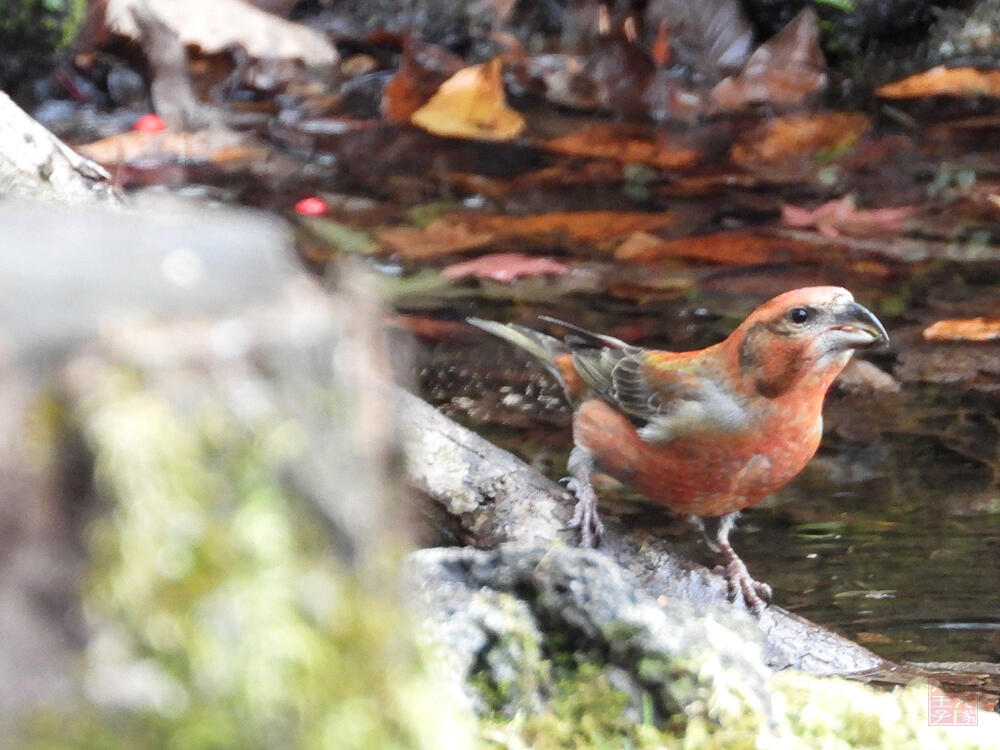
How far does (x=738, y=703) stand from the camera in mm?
2139

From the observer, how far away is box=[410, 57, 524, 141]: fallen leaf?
8.67 m

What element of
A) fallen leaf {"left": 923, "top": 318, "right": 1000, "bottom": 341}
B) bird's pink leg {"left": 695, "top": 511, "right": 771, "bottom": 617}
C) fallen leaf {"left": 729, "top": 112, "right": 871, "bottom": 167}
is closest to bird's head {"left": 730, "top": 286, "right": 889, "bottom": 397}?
bird's pink leg {"left": 695, "top": 511, "right": 771, "bottom": 617}

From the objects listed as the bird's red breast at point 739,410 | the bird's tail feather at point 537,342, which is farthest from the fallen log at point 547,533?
the bird's tail feather at point 537,342

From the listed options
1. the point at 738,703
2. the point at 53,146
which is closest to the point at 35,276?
the point at 738,703

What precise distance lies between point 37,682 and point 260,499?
0.28 m

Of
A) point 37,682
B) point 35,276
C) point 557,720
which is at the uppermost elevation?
point 35,276

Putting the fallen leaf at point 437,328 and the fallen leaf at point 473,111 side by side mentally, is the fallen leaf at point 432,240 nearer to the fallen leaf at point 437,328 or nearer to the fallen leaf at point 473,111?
the fallen leaf at point 437,328

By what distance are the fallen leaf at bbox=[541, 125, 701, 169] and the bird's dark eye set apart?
4.29 meters

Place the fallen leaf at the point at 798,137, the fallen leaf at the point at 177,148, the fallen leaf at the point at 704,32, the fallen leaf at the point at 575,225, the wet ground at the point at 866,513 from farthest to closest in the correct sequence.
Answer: the fallen leaf at the point at 704,32 → the fallen leaf at the point at 798,137 → the fallen leaf at the point at 177,148 → the fallen leaf at the point at 575,225 → the wet ground at the point at 866,513

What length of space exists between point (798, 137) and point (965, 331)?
3.10 metres

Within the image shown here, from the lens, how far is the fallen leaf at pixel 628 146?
26.7 ft

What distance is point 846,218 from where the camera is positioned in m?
7.14

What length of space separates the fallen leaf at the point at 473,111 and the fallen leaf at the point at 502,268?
224 cm

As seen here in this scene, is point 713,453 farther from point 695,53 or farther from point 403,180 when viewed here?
point 695,53
